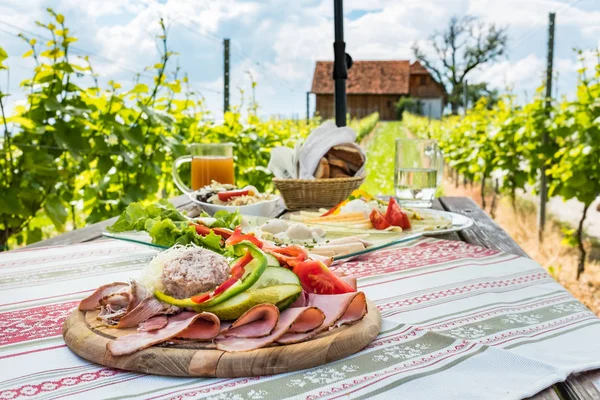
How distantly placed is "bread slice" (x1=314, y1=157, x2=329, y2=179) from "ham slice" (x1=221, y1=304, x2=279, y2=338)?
146cm

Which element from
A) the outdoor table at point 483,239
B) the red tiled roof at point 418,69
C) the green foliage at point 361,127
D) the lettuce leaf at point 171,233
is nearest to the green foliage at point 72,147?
the outdoor table at point 483,239

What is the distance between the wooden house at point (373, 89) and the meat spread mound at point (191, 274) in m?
41.8

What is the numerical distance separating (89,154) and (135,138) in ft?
0.95

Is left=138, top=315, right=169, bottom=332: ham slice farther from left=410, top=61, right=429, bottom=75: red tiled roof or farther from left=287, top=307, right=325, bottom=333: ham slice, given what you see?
left=410, top=61, right=429, bottom=75: red tiled roof

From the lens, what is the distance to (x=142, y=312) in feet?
2.92

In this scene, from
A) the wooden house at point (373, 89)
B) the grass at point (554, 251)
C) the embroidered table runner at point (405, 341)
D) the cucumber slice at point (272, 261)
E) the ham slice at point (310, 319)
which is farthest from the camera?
the wooden house at point (373, 89)

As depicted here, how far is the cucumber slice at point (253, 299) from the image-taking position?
2.82 ft

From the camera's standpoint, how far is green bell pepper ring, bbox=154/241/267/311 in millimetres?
864

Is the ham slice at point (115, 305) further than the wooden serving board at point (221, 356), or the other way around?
the ham slice at point (115, 305)

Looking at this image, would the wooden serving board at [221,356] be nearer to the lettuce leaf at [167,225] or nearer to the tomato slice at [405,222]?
the lettuce leaf at [167,225]

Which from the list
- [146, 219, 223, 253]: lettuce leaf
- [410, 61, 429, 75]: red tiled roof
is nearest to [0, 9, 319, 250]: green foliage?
[146, 219, 223, 253]: lettuce leaf

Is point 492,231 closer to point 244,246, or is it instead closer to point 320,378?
point 244,246

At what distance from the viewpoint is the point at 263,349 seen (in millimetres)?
786

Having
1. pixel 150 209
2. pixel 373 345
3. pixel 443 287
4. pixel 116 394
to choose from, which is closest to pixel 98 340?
pixel 116 394
